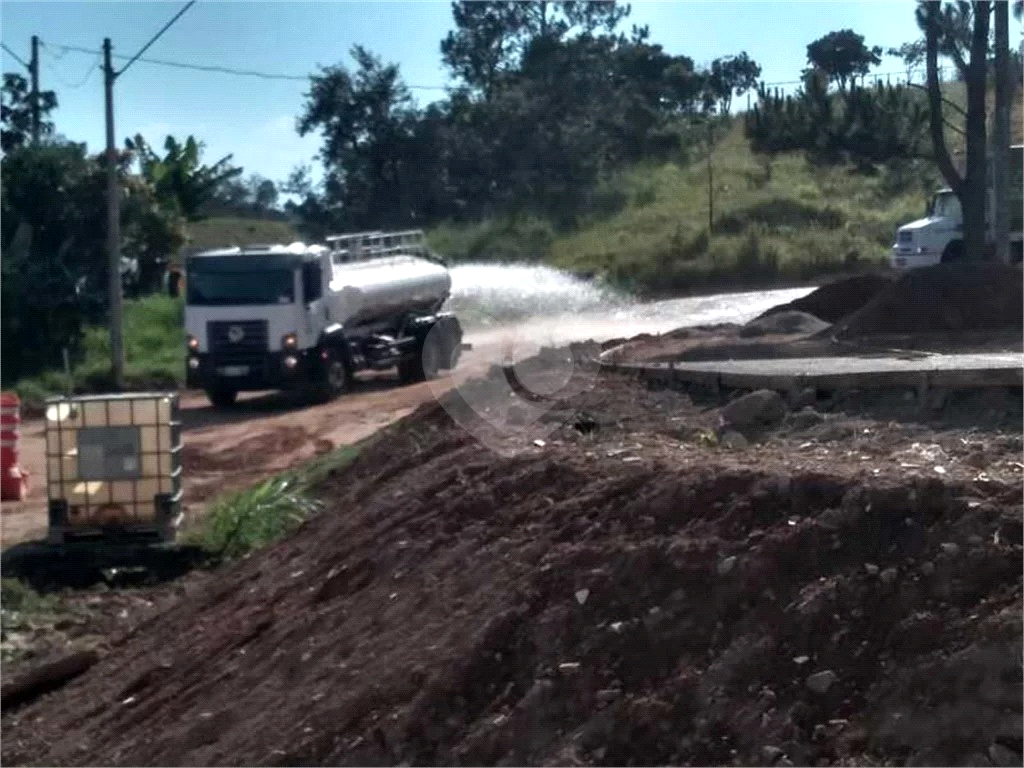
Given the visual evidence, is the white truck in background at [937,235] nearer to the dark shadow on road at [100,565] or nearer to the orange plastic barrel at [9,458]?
the orange plastic barrel at [9,458]

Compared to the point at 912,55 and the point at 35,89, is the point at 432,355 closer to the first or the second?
the point at 912,55

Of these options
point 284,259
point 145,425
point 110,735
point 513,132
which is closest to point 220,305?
point 284,259

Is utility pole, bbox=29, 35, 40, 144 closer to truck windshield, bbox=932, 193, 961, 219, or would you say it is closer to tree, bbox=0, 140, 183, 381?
tree, bbox=0, 140, 183, 381

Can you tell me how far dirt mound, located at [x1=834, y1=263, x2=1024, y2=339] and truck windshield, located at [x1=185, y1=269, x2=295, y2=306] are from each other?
499 inches

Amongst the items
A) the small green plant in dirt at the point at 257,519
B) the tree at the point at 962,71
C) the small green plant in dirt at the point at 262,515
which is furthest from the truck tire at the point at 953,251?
the small green plant in dirt at the point at 257,519

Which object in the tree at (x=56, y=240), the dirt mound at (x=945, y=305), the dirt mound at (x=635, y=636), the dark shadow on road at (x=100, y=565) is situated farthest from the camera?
the tree at (x=56, y=240)

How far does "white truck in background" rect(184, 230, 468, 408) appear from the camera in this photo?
88.3 feet

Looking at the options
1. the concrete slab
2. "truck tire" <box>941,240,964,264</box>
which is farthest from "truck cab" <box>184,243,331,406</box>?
the concrete slab

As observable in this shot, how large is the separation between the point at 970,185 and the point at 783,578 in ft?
46.9

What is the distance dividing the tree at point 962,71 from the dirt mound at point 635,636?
8781 millimetres

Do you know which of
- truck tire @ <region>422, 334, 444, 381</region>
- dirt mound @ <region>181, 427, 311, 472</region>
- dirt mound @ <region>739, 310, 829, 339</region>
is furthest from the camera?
truck tire @ <region>422, 334, 444, 381</region>

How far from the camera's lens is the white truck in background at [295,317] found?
88.3 feet

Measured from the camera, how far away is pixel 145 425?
48.4 ft

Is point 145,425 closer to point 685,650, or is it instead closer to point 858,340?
point 858,340
